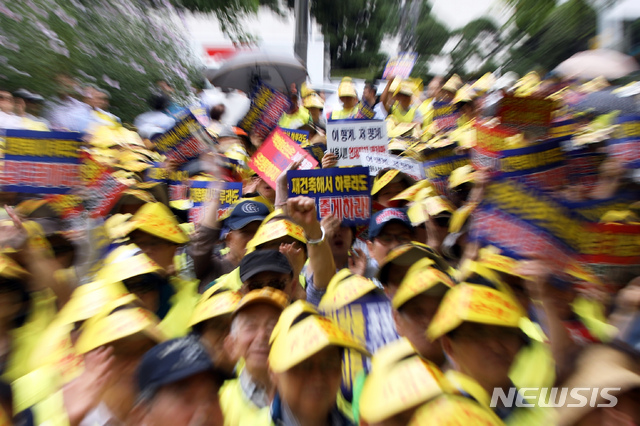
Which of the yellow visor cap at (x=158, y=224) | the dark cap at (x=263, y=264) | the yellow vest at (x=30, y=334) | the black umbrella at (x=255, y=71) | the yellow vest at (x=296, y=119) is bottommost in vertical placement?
the yellow vest at (x=30, y=334)

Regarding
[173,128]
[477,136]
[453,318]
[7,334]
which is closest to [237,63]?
[173,128]

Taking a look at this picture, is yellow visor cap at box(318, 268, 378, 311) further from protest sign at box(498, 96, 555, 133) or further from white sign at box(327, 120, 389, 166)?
white sign at box(327, 120, 389, 166)

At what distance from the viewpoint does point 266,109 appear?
4.05 meters

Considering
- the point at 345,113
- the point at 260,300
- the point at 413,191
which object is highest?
the point at 345,113

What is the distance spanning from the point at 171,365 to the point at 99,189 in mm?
2702

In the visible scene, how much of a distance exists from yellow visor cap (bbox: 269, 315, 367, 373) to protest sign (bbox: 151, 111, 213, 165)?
2.83 metres

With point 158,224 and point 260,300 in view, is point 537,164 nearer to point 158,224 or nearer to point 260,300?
point 260,300

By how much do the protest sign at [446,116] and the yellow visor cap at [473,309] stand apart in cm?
403

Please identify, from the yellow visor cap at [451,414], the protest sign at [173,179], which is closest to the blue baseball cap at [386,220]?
the yellow visor cap at [451,414]

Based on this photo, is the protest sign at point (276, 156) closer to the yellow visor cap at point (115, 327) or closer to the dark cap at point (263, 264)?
the dark cap at point (263, 264)

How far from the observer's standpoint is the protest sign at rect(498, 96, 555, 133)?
2659 mm

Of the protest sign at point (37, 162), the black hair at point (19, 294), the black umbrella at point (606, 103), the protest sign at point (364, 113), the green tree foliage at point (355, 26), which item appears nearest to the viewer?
the black hair at point (19, 294)

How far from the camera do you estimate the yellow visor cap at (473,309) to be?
183 centimetres

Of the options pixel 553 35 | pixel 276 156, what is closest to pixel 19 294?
pixel 276 156
